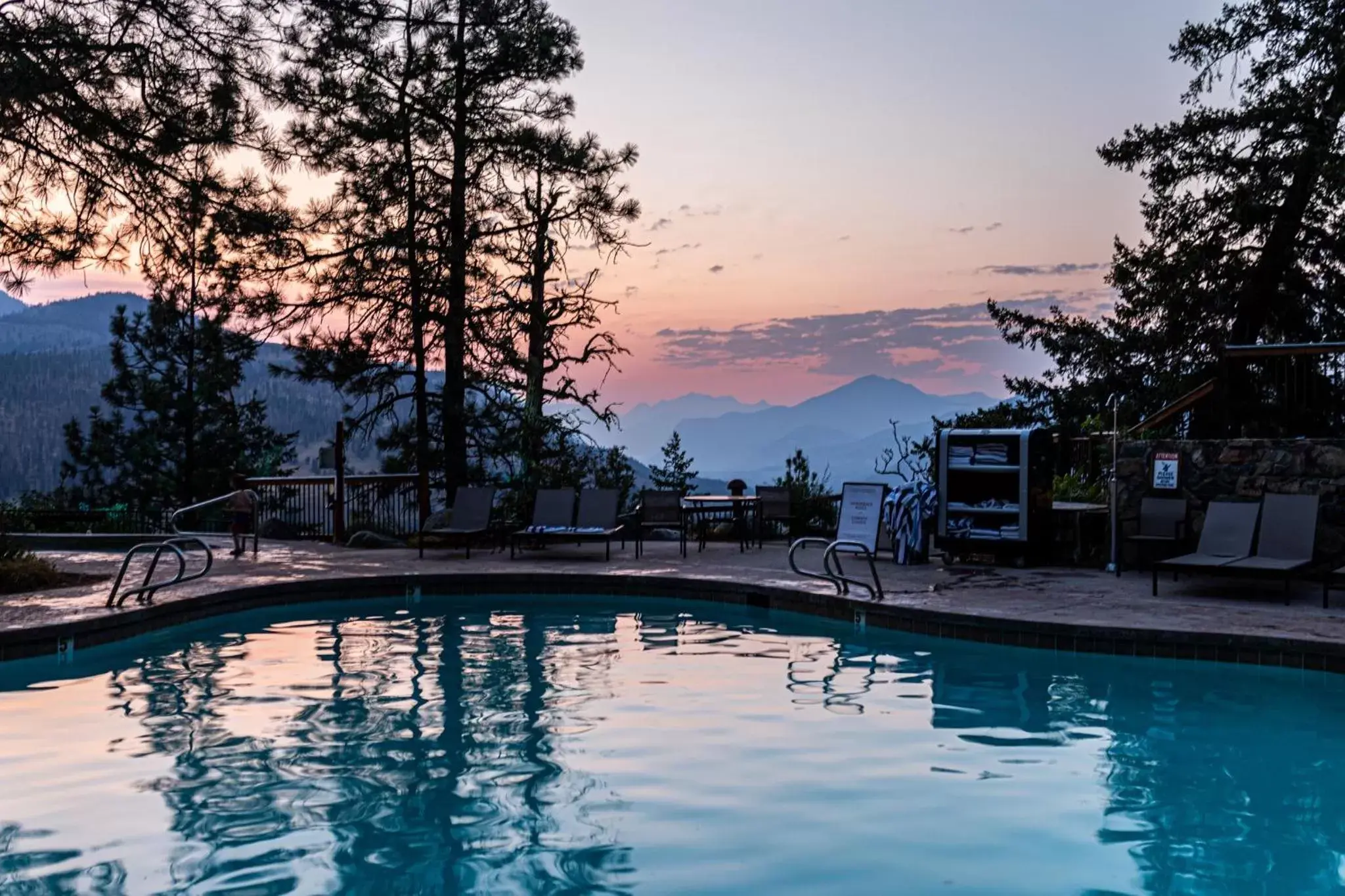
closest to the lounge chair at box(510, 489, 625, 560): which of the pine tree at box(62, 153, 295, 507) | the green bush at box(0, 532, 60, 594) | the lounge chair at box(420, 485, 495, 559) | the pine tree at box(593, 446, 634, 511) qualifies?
the lounge chair at box(420, 485, 495, 559)

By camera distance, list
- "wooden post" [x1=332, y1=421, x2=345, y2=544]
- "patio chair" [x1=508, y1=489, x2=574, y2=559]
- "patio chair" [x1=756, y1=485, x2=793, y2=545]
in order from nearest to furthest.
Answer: "patio chair" [x1=508, y1=489, x2=574, y2=559]
"patio chair" [x1=756, y1=485, x2=793, y2=545]
"wooden post" [x1=332, y1=421, x2=345, y2=544]

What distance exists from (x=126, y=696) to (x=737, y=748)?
4.20m

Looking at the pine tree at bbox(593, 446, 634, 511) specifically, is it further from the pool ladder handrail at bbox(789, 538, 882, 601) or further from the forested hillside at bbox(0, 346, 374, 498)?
the forested hillside at bbox(0, 346, 374, 498)

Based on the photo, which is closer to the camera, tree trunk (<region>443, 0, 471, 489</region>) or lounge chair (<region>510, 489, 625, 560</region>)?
lounge chair (<region>510, 489, 625, 560</region>)

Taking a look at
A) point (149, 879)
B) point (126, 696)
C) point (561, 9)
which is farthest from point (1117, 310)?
point (149, 879)

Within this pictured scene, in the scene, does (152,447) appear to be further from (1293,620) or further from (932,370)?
(1293,620)

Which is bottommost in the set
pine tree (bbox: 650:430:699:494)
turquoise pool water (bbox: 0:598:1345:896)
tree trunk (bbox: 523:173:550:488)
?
turquoise pool water (bbox: 0:598:1345:896)

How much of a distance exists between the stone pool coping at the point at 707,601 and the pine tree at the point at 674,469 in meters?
6.02

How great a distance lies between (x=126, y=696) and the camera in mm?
7328

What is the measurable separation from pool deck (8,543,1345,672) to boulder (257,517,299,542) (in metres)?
2.98

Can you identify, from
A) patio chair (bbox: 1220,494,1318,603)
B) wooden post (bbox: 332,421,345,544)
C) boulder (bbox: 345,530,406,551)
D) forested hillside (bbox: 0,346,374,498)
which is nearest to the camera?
patio chair (bbox: 1220,494,1318,603)

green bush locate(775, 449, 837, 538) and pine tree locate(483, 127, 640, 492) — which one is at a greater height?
pine tree locate(483, 127, 640, 492)

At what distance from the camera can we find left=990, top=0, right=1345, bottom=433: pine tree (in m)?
18.6

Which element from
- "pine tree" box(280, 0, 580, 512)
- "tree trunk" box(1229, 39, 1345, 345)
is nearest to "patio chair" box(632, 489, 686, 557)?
"pine tree" box(280, 0, 580, 512)
